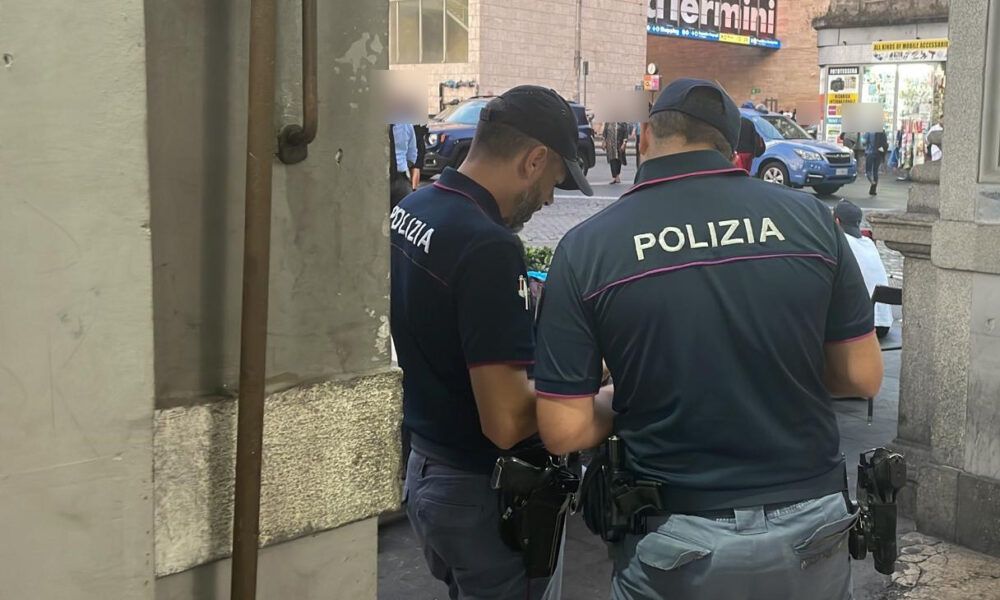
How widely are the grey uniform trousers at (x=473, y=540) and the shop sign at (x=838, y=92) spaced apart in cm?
3084

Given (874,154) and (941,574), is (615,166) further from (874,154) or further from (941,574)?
(941,574)

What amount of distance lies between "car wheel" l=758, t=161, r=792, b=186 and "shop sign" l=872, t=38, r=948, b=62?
10015 millimetres

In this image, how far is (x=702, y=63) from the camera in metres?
45.1

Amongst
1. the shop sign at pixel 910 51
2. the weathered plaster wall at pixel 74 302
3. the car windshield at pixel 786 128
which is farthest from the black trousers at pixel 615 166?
the weathered plaster wall at pixel 74 302

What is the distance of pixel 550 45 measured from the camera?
34.9 meters

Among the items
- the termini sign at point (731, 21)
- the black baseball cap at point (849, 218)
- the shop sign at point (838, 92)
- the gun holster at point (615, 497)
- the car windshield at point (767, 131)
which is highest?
the termini sign at point (731, 21)

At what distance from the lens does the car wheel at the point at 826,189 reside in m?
22.7

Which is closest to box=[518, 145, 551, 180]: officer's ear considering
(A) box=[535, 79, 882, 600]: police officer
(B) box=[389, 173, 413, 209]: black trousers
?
(A) box=[535, 79, 882, 600]: police officer

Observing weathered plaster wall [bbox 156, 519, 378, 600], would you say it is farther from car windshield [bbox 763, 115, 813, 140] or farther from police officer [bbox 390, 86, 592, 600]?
car windshield [bbox 763, 115, 813, 140]

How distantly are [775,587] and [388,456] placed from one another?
885mm

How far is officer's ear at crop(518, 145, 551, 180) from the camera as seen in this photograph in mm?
2875

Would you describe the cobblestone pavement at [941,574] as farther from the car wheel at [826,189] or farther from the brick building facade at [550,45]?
the brick building facade at [550,45]

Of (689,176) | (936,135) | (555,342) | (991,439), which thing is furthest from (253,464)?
(936,135)

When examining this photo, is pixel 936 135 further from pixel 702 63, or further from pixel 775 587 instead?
pixel 702 63
